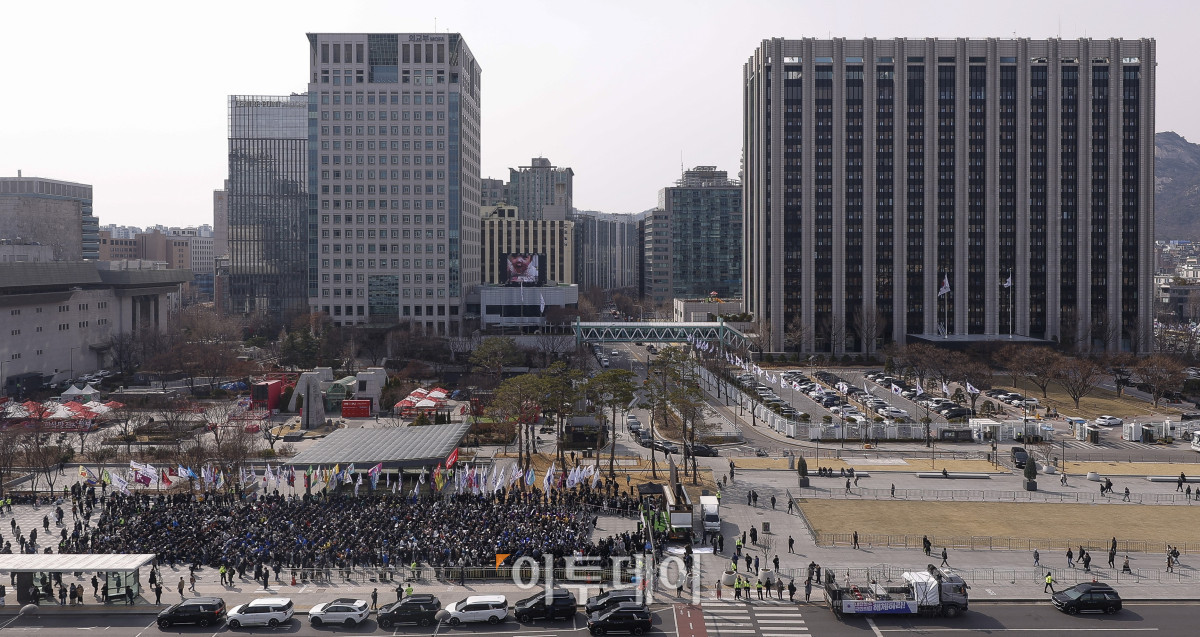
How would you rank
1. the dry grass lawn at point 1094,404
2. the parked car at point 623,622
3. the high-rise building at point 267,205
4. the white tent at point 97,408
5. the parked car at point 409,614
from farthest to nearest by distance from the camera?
the high-rise building at point 267,205 → the dry grass lawn at point 1094,404 → the white tent at point 97,408 → the parked car at point 409,614 → the parked car at point 623,622

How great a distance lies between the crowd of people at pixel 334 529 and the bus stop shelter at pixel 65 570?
156 inches

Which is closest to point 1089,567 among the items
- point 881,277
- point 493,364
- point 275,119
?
point 493,364

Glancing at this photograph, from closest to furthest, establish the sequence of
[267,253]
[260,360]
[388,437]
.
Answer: [388,437] < [260,360] < [267,253]

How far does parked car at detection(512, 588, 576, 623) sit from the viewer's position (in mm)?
33719

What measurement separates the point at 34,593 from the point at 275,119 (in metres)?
145

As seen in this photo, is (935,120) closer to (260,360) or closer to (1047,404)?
(1047,404)

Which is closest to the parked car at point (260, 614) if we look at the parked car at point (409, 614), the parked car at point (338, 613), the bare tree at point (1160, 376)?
the parked car at point (338, 613)

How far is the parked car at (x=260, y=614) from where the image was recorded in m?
33.0

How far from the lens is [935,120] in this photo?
123 meters

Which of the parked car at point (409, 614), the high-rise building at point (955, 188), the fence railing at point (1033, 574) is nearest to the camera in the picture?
the parked car at point (409, 614)

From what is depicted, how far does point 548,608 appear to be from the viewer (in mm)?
33750

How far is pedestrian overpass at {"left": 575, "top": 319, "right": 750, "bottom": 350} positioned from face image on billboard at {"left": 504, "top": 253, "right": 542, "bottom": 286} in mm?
12252

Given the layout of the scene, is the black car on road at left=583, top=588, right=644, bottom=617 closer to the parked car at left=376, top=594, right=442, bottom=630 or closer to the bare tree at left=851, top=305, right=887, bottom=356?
the parked car at left=376, top=594, right=442, bottom=630

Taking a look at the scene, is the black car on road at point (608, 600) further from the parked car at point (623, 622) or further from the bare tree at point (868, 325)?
the bare tree at point (868, 325)
